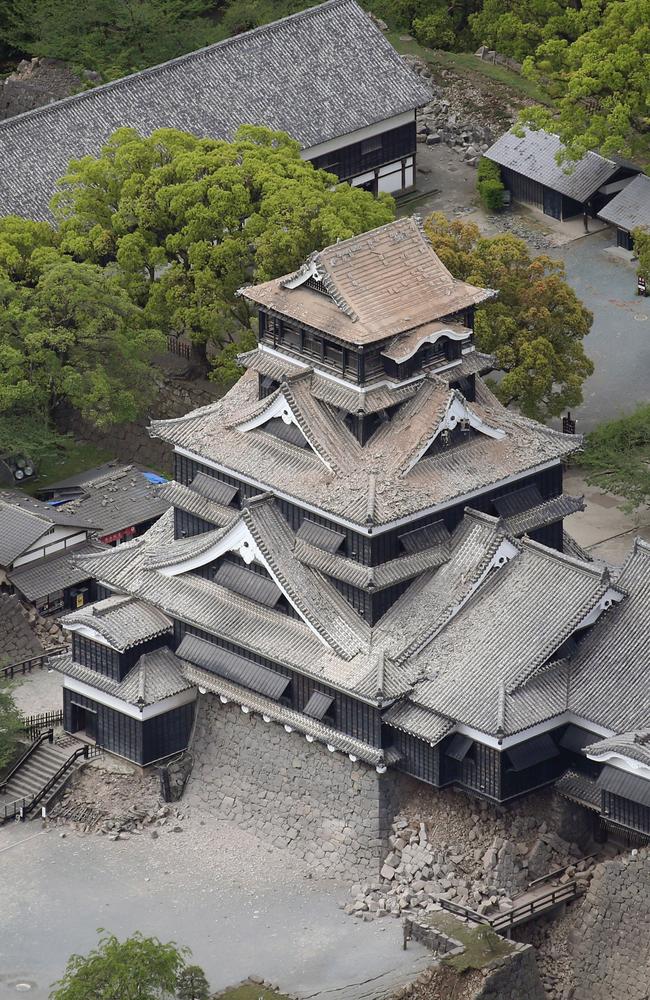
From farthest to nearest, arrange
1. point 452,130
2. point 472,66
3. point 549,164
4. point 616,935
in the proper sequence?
1. point 472,66
2. point 452,130
3. point 549,164
4. point 616,935

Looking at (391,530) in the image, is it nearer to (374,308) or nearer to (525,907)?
(374,308)

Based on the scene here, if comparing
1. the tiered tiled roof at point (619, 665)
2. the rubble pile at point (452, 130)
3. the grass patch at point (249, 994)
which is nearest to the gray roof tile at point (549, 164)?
the rubble pile at point (452, 130)

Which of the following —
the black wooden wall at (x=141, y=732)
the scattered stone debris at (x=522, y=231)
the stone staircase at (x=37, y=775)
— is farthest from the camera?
the scattered stone debris at (x=522, y=231)

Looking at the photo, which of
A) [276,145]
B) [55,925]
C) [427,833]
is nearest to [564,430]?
[276,145]

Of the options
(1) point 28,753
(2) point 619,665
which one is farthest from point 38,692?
(2) point 619,665

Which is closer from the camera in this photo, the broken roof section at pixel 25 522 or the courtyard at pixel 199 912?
the courtyard at pixel 199 912

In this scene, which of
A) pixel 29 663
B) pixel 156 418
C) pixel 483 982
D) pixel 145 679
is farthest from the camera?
pixel 156 418

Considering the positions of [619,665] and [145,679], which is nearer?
[619,665]

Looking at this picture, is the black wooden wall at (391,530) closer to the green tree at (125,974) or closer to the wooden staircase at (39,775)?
the wooden staircase at (39,775)
